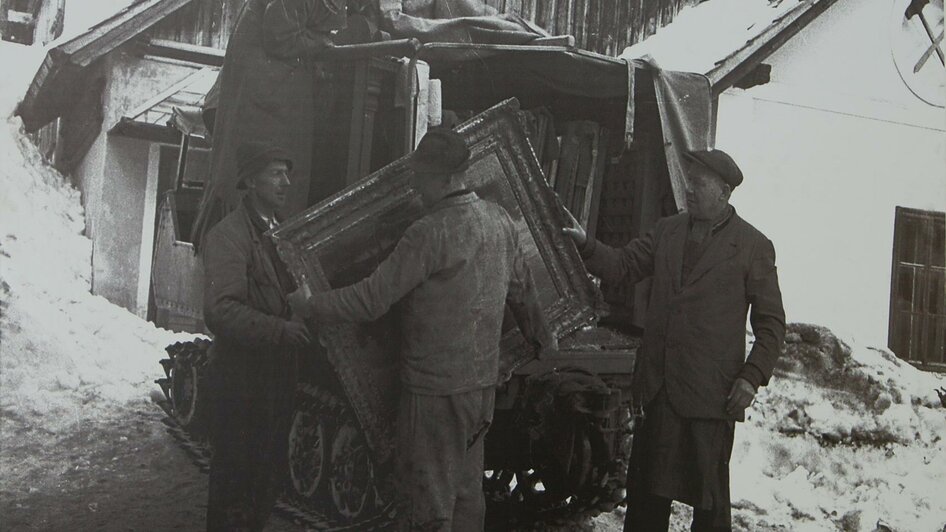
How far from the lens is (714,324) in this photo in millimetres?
3533

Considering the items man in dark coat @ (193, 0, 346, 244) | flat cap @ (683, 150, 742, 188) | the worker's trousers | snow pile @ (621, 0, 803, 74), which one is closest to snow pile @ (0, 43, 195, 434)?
man in dark coat @ (193, 0, 346, 244)

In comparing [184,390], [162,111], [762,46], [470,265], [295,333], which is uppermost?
[762,46]

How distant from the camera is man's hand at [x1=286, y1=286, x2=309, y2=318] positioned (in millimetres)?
3166

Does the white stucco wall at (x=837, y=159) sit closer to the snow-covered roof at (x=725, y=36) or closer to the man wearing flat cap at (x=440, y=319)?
the snow-covered roof at (x=725, y=36)

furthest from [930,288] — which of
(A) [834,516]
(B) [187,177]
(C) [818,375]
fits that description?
(B) [187,177]

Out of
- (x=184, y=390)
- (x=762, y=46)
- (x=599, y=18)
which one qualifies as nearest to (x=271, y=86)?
(x=599, y=18)

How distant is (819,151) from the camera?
15.6ft

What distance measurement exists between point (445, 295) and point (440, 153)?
18.9 inches

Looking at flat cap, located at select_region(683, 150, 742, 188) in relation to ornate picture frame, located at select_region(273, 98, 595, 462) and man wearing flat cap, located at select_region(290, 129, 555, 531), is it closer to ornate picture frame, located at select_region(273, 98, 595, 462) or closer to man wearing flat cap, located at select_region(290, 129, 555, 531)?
ornate picture frame, located at select_region(273, 98, 595, 462)

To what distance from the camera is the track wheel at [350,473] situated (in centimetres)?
400

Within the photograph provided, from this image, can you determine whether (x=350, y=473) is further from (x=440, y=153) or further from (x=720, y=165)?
(x=720, y=165)

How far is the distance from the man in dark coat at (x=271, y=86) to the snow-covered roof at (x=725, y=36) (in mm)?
1623

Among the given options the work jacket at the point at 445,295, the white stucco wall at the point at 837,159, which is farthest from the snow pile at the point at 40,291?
the white stucco wall at the point at 837,159

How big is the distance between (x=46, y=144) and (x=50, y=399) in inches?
39.9
